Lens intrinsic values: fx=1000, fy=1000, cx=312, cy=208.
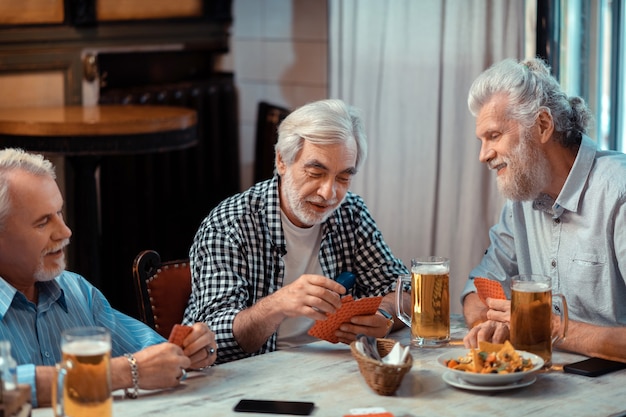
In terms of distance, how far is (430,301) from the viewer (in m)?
2.26

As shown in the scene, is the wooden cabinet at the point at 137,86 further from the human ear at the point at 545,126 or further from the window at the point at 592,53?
the human ear at the point at 545,126

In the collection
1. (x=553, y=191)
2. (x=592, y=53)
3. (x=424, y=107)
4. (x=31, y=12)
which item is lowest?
(x=553, y=191)

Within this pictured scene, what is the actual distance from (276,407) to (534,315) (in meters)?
0.60

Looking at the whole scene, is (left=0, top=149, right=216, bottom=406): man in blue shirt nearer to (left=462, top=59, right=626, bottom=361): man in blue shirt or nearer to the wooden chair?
the wooden chair

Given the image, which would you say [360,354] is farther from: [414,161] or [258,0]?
[258,0]

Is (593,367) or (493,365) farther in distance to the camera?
(593,367)

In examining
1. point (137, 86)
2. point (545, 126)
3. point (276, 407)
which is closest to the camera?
point (276, 407)

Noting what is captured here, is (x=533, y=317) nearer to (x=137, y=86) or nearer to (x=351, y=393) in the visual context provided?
(x=351, y=393)

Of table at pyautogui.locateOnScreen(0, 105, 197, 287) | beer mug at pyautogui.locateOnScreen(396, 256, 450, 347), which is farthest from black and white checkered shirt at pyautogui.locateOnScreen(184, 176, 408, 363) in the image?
table at pyautogui.locateOnScreen(0, 105, 197, 287)

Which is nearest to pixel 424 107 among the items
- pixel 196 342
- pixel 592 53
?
pixel 592 53

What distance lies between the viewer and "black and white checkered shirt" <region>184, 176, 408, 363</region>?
2541mm

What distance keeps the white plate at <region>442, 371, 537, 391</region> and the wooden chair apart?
943mm

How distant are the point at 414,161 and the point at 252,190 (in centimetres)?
144

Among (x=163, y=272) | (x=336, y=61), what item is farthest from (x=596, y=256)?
(x=336, y=61)
